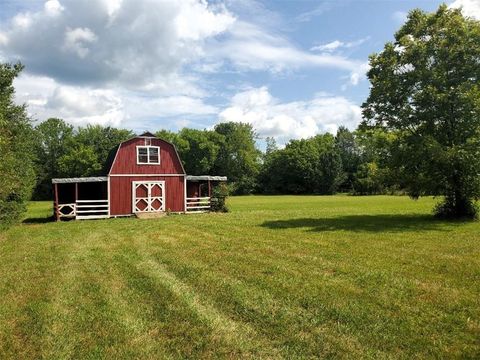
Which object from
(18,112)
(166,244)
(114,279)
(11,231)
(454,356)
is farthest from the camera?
(18,112)

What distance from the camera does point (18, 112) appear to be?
2492 centimetres

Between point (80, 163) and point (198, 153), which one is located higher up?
point (198, 153)

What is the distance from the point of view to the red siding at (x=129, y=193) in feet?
93.5

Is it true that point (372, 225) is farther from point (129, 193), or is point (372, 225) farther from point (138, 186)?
point (129, 193)

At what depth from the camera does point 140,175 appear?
29344mm

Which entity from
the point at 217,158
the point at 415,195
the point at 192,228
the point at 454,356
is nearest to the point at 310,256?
the point at 454,356

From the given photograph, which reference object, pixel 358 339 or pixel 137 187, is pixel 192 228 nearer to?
pixel 137 187

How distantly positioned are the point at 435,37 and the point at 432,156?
6.51m

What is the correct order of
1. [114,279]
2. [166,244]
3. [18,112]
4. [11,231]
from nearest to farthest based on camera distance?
[114,279]
[166,244]
[11,231]
[18,112]

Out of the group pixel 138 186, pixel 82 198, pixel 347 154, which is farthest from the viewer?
pixel 347 154

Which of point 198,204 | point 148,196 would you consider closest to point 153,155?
point 148,196

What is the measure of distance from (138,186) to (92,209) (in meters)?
3.68

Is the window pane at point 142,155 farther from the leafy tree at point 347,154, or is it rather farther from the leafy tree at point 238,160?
the leafy tree at point 347,154

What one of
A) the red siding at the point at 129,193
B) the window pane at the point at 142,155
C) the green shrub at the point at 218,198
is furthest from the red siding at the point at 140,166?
the green shrub at the point at 218,198
